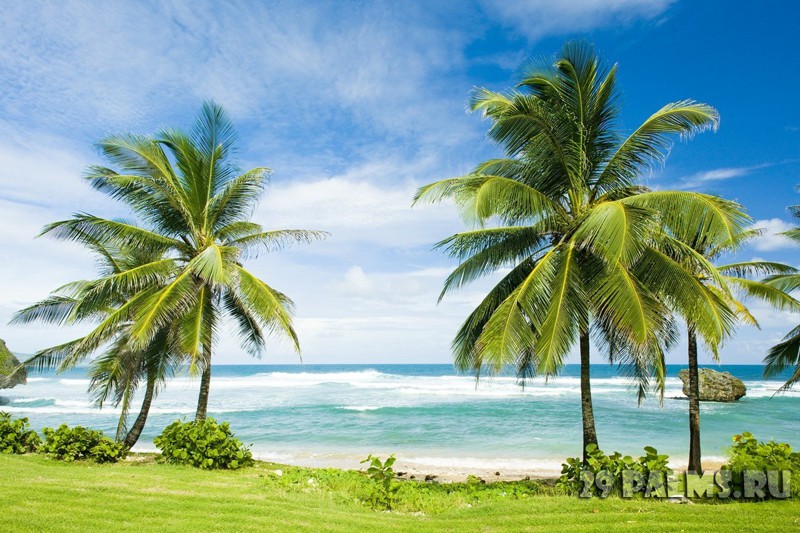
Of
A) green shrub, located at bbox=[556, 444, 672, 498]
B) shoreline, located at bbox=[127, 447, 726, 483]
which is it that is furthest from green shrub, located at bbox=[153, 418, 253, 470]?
green shrub, located at bbox=[556, 444, 672, 498]

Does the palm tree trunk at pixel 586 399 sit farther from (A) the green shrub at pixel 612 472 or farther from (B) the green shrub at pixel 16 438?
(B) the green shrub at pixel 16 438

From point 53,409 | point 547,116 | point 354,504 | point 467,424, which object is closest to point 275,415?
point 467,424

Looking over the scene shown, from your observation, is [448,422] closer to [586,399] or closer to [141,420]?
[141,420]

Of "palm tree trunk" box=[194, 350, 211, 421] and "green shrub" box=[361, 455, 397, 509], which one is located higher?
"palm tree trunk" box=[194, 350, 211, 421]

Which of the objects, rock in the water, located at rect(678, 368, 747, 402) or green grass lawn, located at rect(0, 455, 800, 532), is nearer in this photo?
green grass lawn, located at rect(0, 455, 800, 532)

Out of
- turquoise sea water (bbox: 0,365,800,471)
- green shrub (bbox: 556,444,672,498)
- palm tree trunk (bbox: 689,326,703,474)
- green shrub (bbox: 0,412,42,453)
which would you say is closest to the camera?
green shrub (bbox: 556,444,672,498)

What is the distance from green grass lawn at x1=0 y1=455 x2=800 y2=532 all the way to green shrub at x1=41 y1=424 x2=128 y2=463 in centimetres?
162

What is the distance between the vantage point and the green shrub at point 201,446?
10.7 metres

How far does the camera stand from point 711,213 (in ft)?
25.5

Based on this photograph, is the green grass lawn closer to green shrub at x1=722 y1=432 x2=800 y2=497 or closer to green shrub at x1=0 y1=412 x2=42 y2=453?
green shrub at x1=722 y1=432 x2=800 y2=497

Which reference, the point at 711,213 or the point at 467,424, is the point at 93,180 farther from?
the point at 467,424

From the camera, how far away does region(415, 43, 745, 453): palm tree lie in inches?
322

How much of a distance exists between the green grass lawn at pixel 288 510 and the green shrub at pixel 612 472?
0.40 m

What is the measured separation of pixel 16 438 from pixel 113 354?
266cm
